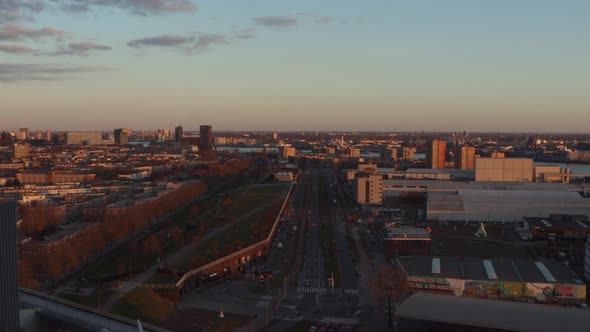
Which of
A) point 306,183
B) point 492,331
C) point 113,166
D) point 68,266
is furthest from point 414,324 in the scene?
point 113,166

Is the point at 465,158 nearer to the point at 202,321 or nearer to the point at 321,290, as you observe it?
the point at 321,290

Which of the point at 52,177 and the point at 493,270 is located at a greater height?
the point at 52,177

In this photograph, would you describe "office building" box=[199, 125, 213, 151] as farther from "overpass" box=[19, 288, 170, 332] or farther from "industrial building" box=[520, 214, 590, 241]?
"overpass" box=[19, 288, 170, 332]

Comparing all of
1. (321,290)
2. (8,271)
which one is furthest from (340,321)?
(8,271)

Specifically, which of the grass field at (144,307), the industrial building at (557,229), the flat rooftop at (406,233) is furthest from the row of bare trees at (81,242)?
the industrial building at (557,229)

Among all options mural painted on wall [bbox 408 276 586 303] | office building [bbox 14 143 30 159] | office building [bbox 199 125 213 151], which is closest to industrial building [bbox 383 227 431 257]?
mural painted on wall [bbox 408 276 586 303]
